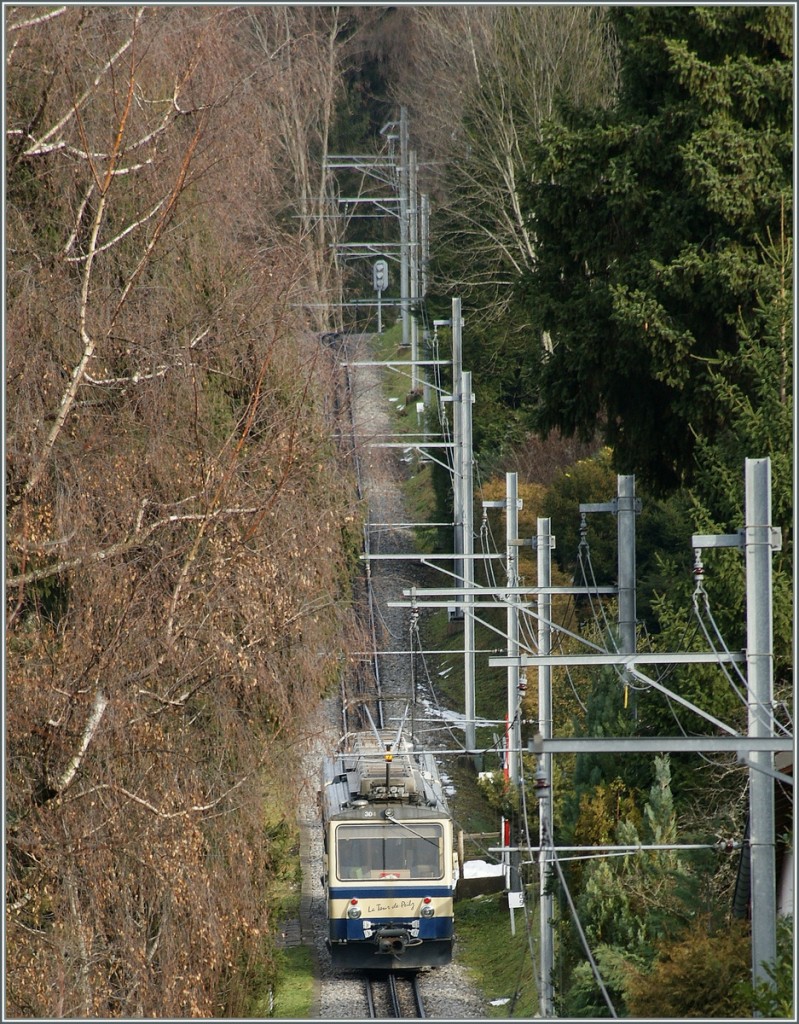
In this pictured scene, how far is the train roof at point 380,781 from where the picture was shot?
19.6 m

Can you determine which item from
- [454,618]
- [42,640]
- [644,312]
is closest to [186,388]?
[42,640]

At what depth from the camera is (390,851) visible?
63.3 feet

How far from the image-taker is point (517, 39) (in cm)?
3838

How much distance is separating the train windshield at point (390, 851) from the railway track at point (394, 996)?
149 centimetres

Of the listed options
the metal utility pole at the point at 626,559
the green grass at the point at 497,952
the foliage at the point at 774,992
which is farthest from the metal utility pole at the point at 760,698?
the green grass at the point at 497,952

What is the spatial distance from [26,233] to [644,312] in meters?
8.90

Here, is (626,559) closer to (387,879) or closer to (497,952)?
(387,879)

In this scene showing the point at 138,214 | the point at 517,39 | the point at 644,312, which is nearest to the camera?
the point at 138,214

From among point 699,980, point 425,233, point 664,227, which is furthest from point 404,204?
point 699,980

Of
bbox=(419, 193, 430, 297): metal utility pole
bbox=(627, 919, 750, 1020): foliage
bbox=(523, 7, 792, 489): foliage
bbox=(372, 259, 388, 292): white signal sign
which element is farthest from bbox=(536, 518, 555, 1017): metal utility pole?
bbox=(372, 259, 388, 292): white signal sign

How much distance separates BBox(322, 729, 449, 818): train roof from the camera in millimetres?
19562

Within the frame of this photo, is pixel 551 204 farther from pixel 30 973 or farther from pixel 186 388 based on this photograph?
Result: pixel 30 973

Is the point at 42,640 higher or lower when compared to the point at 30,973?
higher

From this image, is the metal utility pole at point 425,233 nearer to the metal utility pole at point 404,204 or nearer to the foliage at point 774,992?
the metal utility pole at point 404,204
